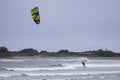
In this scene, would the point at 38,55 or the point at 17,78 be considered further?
the point at 38,55

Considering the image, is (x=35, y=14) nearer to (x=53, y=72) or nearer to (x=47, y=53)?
(x=53, y=72)

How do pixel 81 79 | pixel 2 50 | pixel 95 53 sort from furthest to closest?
pixel 95 53 < pixel 2 50 < pixel 81 79

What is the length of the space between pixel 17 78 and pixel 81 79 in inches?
187

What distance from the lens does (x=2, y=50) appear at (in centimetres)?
9869

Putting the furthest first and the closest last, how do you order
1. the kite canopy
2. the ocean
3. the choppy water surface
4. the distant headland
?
the distant headland
the choppy water surface
the ocean
the kite canopy

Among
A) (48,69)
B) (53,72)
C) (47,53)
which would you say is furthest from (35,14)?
(47,53)

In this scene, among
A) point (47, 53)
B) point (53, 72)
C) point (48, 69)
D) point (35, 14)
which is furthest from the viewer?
point (47, 53)

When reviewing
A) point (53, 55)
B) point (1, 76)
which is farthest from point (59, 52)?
point (1, 76)

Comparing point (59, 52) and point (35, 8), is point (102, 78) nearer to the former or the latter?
point (35, 8)

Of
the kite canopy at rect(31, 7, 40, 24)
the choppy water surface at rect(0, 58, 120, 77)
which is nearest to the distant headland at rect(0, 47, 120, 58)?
the choppy water surface at rect(0, 58, 120, 77)

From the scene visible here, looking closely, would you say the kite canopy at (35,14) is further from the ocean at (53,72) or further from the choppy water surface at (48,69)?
the choppy water surface at (48,69)

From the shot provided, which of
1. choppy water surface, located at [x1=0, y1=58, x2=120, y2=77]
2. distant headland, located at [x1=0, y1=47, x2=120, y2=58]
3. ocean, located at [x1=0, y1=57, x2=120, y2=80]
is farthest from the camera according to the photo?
distant headland, located at [x1=0, y1=47, x2=120, y2=58]

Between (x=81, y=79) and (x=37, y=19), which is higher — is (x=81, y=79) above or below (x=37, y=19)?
below

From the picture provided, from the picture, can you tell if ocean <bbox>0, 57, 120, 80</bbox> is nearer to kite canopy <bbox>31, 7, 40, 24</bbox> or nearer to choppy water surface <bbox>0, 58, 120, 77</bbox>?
choppy water surface <bbox>0, 58, 120, 77</bbox>
